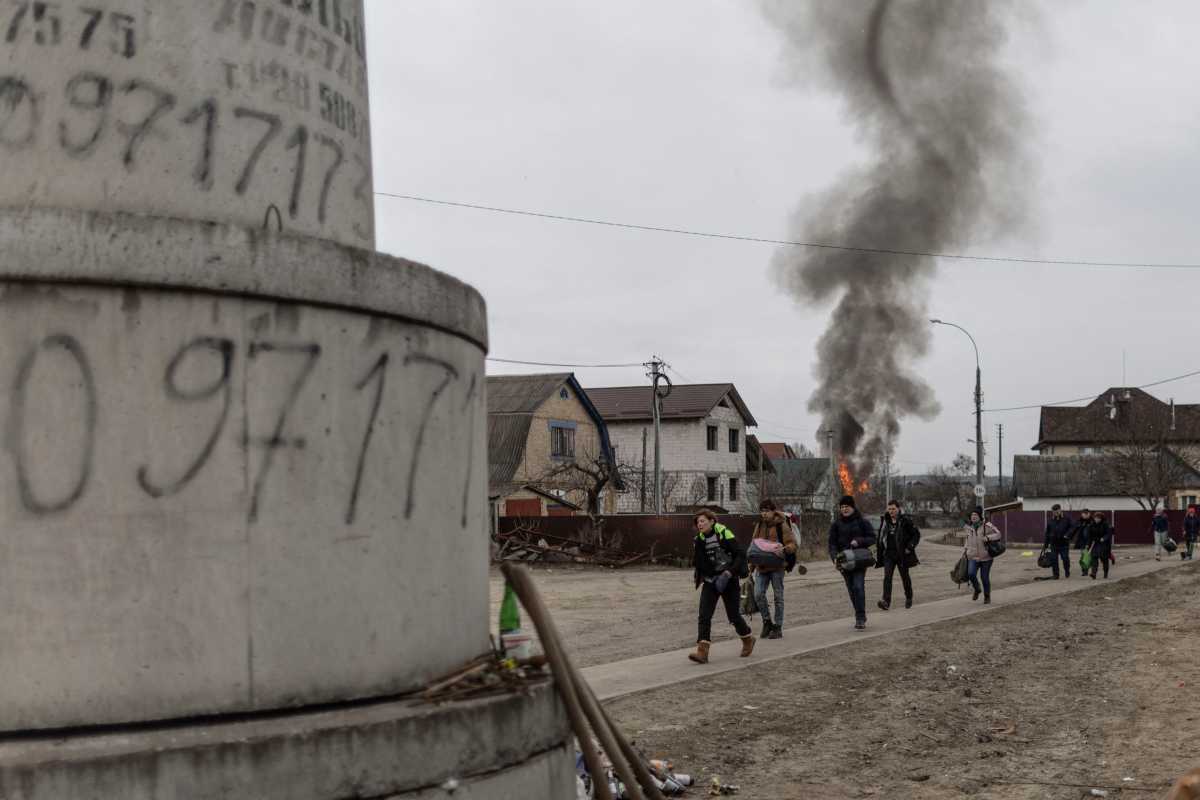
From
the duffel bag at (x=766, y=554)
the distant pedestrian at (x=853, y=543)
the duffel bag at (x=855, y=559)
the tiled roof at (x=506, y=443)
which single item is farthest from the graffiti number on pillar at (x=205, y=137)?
the tiled roof at (x=506, y=443)

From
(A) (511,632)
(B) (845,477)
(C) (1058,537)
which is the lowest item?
(C) (1058,537)

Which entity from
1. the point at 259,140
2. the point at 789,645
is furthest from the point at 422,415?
the point at 789,645

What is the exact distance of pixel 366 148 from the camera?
438 centimetres

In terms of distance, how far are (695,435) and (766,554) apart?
43.9 metres

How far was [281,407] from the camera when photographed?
353 centimetres

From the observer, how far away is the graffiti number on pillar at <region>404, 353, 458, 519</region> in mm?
3887

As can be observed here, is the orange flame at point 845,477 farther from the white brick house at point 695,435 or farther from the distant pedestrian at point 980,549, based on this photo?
the distant pedestrian at point 980,549

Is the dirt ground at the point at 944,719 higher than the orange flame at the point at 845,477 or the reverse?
the reverse

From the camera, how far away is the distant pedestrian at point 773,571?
13789 millimetres

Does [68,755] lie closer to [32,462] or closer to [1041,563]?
[32,462]

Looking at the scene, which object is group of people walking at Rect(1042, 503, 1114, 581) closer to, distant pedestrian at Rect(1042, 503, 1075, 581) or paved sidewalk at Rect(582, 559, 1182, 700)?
distant pedestrian at Rect(1042, 503, 1075, 581)

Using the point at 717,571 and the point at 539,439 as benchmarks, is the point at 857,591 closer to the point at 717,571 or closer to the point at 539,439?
the point at 717,571

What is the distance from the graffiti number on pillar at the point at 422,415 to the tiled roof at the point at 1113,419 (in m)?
83.5

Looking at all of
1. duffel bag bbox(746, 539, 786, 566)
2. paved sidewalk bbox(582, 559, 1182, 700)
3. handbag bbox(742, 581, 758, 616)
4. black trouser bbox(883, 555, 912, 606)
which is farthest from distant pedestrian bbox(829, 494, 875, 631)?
black trouser bbox(883, 555, 912, 606)
